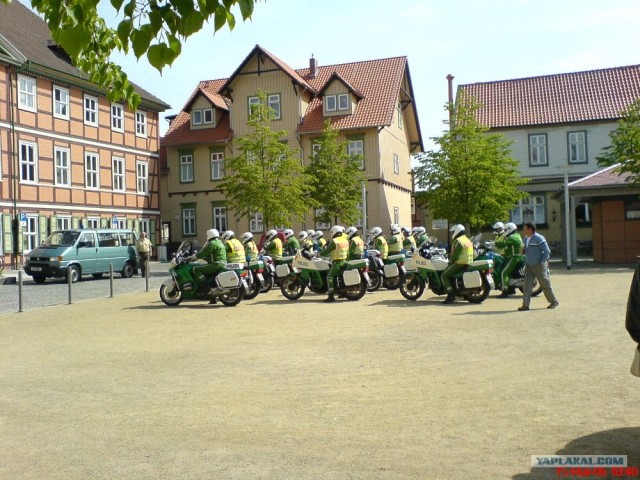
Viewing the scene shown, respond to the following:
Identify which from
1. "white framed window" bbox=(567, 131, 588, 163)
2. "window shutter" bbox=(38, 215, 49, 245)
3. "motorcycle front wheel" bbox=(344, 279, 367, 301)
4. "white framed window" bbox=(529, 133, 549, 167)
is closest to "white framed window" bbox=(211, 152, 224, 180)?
"window shutter" bbox=(38, 215, 49, 245)

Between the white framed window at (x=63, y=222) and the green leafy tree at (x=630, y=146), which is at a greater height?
the green leafy tree at (x=630, y=146)

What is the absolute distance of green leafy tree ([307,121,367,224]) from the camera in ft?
114

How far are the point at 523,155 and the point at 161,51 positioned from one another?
41.3m

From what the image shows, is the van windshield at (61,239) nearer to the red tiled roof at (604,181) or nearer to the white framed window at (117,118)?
the white framed window at (117,118)

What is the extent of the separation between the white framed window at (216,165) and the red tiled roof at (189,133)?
1.16 meters

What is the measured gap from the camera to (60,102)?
34688 mm

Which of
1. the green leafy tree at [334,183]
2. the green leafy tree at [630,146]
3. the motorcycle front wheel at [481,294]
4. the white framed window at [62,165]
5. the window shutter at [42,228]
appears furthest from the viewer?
the green leafy tree at [334,183]

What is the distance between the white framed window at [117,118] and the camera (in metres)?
38.6

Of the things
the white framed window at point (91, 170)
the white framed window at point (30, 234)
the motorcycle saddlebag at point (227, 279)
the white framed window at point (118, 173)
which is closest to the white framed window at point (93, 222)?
the white framed window at point (91, 170)

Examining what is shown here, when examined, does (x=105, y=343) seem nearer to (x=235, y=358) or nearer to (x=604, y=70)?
(x=235, y=358)

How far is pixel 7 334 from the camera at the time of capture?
11703 mm

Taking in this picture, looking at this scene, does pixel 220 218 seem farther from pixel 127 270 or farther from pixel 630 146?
pixel 630 146

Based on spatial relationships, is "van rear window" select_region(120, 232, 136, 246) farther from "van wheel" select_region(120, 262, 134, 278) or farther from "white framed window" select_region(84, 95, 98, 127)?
"white framed window" select_region(84, 95, 98, 127)

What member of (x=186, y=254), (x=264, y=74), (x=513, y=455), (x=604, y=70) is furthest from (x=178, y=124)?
(x=513, y=455)
